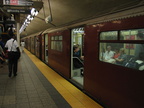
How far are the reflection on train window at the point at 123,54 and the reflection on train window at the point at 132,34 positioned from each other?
12 cm

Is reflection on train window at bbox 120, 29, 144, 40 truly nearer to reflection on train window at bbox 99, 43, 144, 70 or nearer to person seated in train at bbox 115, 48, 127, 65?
reflection on train window at bbox 99, 43, 144, 70

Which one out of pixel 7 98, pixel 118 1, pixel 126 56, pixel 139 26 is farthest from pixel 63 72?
pixel 139 26

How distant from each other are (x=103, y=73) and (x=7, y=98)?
8.17ft

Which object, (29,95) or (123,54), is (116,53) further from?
(29,95)

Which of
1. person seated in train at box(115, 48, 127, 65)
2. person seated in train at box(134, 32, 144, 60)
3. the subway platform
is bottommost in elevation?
the subway platform

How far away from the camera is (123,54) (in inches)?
128

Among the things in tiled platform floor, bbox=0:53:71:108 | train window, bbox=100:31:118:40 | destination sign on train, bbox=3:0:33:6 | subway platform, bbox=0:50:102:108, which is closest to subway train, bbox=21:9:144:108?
train window, bbox=100:31:118:40

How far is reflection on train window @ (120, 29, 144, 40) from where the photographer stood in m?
2.78

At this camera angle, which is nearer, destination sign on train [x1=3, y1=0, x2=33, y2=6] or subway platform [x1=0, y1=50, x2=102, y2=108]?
subway platform [x1=0, y1=50, x2=102, y2=108]

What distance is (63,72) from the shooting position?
23.0 ft

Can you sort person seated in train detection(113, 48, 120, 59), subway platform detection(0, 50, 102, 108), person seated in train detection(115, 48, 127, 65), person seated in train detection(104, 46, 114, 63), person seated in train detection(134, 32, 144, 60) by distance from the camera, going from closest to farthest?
person seated in train detection(134, 32, 144, 60) → person seated in train detection(115, 48, 127, 65) → person seated in train detection(113, 48, 120, 59) → person seated in train detection(104, 46, 114, 63) → subway platform detection(0, 50, 102, 108)

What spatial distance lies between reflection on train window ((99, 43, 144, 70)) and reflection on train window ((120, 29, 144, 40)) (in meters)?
0.12

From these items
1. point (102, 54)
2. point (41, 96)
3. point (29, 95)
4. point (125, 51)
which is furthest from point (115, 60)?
point (29, 95)

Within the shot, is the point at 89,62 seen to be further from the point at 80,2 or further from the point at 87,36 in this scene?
the point at 80,2
